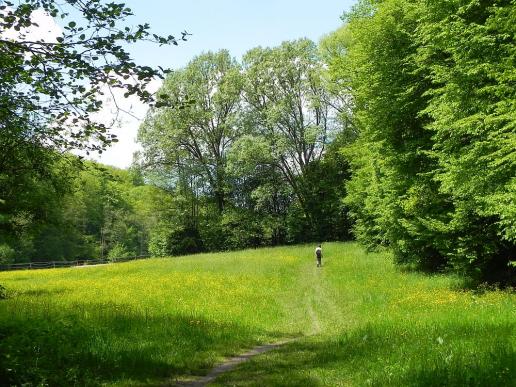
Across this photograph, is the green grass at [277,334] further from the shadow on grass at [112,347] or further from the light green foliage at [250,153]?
the light green foliage at [250,153]

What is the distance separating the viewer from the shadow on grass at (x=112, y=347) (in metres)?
7.51

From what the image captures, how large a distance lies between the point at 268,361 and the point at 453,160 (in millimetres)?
10678

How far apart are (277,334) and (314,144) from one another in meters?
51.9

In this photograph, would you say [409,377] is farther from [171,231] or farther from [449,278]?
[171,231]

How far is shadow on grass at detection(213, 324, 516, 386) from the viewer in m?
6.68

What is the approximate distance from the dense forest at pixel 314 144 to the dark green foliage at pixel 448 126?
0.07 m

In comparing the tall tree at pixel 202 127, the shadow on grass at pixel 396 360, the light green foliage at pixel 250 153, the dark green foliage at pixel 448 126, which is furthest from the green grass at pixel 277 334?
the tall tree at pixel 202 127

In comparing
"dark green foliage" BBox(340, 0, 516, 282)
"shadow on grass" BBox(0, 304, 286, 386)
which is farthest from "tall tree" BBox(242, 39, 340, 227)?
"shadow on grass" BBox(0, 304, 286, 386)

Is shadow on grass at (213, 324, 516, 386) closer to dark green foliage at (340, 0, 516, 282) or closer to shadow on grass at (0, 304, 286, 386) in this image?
shadow on grass at (0, 304, 286, 386)

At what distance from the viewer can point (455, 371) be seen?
6.77 m

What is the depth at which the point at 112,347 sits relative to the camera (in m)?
9.95

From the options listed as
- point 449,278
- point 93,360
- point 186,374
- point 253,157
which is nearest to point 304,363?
point 186,374

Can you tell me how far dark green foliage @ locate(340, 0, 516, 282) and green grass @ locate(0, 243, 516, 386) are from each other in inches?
92.2

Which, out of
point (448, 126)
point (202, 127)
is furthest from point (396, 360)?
point (202, 127)
